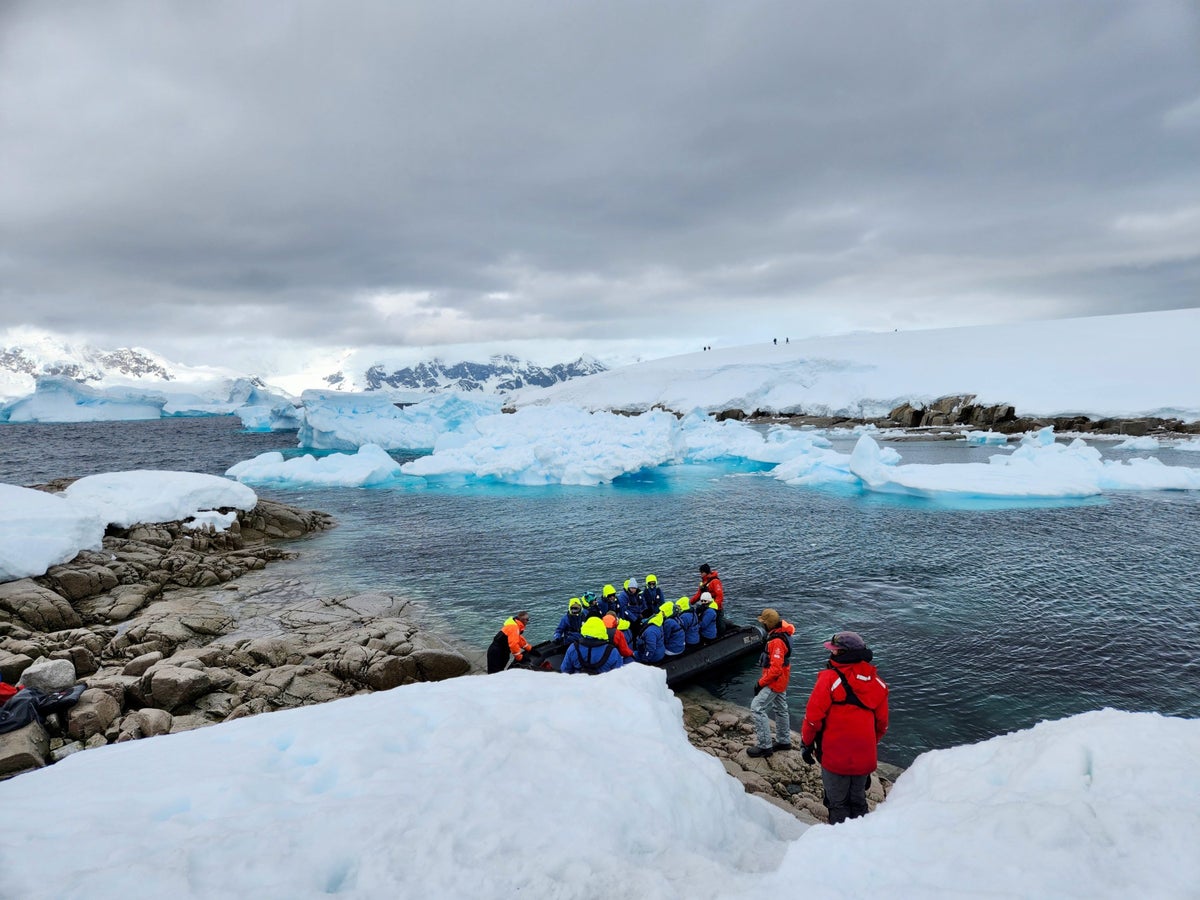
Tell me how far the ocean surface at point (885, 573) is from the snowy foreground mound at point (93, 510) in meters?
3.68

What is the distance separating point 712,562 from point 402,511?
15.8 meters

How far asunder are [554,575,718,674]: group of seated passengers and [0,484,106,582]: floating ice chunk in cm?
1258

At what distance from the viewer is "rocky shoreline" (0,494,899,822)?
825cm

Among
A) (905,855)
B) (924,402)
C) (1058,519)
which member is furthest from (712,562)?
(924,402)

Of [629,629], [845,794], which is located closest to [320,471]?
[629,629]

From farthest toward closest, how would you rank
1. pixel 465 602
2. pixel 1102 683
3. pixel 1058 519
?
pixel 1058 519
pixel 465 602
pixel 1102 683

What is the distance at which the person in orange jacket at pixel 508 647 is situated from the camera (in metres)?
10.4

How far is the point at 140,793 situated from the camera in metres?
3.89

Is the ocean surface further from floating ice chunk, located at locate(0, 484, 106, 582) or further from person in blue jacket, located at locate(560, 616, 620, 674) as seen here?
floating ice chunk, located at locate(0, 484, 106, 582)

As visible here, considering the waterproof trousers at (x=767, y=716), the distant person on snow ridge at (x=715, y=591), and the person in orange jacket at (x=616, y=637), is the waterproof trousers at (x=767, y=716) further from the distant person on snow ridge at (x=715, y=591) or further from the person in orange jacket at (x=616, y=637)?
the distant person on snow ridge at (x=715, y=591)

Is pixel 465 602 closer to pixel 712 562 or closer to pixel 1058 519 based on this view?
pixel 712 562

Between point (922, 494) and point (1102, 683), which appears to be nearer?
point (1102, 683)

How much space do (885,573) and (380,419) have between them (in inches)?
1927

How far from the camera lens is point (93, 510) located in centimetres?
1683
